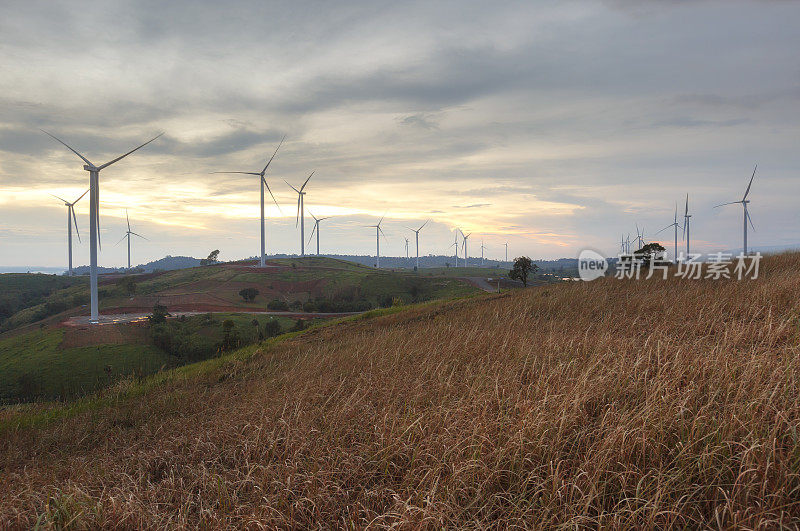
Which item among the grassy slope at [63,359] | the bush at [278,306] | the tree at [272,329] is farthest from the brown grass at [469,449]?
the bush at [278,306]

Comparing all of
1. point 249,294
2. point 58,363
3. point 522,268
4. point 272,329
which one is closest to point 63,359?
point 58,363

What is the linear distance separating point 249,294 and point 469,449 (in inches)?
4306

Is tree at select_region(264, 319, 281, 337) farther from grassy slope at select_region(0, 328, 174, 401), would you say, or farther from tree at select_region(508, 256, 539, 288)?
tree at select_region(508, 256, 539, 288)

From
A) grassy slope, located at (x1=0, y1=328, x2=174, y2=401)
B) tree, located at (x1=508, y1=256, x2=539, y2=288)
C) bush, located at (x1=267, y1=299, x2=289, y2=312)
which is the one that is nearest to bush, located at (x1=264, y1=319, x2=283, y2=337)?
grassy slope, located at (x1=0, y1=328, x2=174, y2=401)

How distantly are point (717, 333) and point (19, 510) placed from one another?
14.6 meters

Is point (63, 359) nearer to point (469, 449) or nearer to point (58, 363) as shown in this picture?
point (58, 363)

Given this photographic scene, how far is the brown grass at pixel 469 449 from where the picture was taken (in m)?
4.50

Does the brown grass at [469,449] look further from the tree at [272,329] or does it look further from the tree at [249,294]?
the tree at [249,294]

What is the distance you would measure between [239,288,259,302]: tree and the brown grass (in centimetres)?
9971

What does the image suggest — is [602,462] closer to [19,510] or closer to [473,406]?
[473,406]

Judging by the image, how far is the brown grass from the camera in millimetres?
4500

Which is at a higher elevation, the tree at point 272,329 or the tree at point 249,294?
the tree at point 249,294

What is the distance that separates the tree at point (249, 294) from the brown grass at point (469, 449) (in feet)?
327

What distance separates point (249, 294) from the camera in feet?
351
